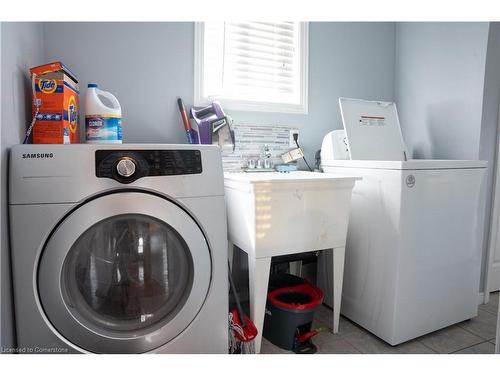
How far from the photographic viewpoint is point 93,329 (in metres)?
0.95

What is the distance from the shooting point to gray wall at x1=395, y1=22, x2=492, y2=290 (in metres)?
1.83

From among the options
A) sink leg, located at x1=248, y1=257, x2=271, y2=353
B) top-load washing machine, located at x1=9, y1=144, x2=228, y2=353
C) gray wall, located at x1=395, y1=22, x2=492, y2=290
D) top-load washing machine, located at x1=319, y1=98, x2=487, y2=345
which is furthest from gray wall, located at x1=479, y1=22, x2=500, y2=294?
top-load washing machine, located at x1=9, y1=144, x2=228, y2=353

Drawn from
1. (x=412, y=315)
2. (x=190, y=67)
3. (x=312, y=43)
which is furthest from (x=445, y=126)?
(x=190, y=67)

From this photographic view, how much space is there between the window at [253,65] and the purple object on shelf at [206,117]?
0.08m

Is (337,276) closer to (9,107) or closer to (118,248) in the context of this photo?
(118,248)

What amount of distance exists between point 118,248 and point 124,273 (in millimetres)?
84

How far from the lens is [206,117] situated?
5.67 ft

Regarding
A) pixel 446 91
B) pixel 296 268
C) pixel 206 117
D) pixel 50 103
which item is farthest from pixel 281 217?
pixel 446 91

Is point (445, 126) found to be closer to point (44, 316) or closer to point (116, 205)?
point (116, 205)

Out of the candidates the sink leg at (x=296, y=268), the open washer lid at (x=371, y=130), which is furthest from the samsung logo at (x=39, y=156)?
the sink leg at (x=296, y=268)

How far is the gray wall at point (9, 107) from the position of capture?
0.88 meters

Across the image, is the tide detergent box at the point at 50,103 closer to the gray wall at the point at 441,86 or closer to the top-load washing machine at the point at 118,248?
the top-load washing machine at the point at 118,248
